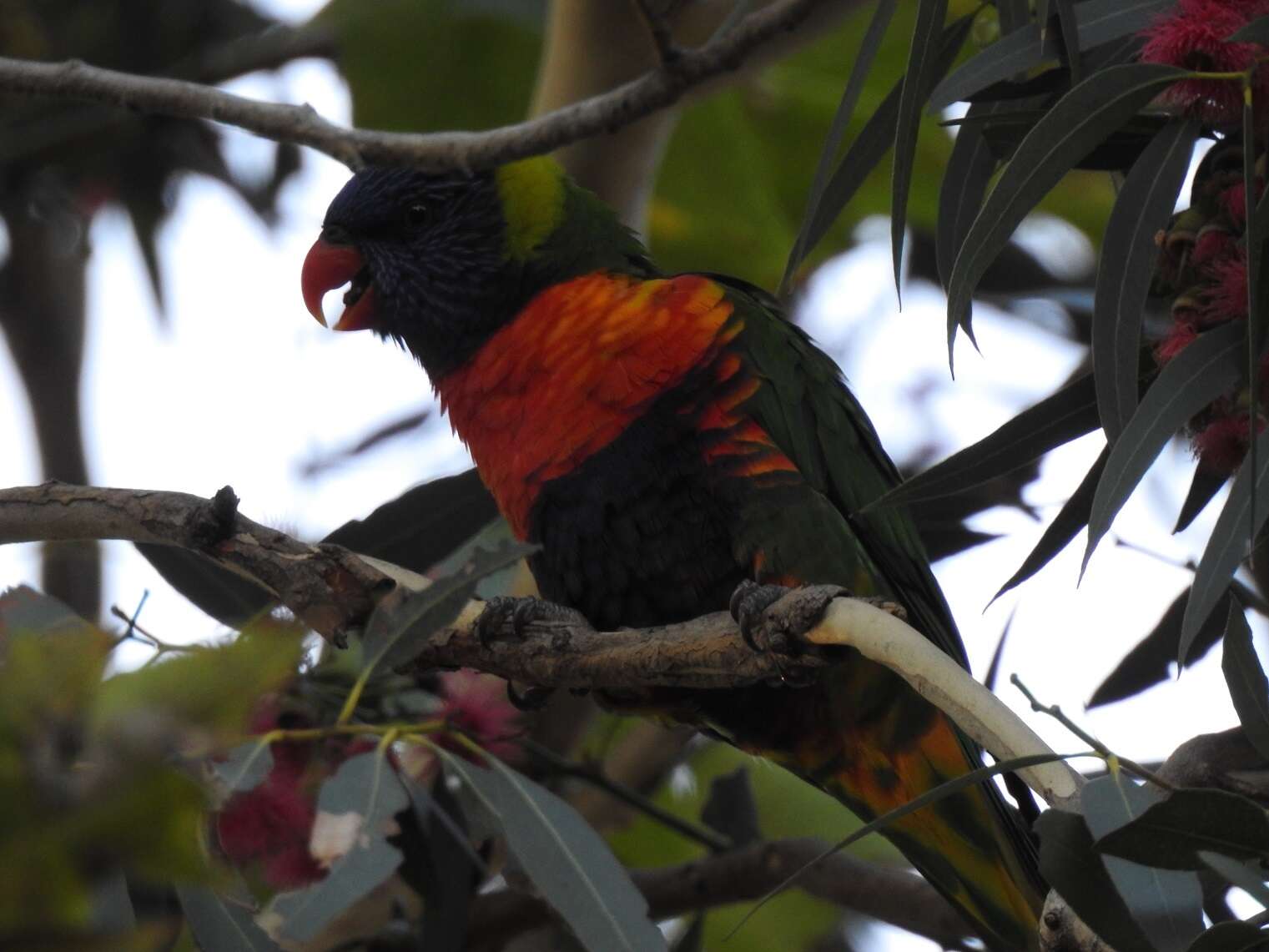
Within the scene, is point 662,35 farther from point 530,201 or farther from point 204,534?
point 204,534

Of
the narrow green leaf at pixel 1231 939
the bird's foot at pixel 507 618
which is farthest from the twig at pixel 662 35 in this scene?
the narrow green leaf at pixel 1231 939

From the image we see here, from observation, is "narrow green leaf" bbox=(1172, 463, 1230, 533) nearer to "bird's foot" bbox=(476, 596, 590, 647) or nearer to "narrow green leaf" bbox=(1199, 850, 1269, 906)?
"narrow green leaf" bbox=(1199, 850, 1269, 906)

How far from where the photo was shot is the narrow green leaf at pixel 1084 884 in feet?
3.46

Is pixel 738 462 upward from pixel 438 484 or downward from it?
downward

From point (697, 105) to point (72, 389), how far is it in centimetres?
179

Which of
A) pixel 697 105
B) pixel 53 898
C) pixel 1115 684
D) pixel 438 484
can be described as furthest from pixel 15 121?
pixel 53 898

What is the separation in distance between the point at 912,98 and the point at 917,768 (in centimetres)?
98

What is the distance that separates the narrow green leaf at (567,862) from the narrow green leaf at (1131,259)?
676mm

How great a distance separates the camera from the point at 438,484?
2.12m

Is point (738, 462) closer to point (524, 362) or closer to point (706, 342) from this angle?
point (706, 342)

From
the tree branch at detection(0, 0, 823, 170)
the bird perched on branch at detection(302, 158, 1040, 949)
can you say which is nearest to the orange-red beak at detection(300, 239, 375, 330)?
the bird perched on branch at detection(302, 158, 1040, 949)

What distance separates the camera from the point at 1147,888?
3.56 ft

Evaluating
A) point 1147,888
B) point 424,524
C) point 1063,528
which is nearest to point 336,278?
point 424,524

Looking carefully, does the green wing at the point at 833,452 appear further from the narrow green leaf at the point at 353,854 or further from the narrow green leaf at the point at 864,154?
the narrow green leaf at the point at 353,854
